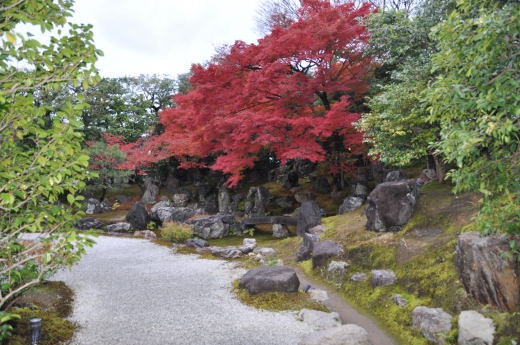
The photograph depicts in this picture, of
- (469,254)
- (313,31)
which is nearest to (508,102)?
(469,254)

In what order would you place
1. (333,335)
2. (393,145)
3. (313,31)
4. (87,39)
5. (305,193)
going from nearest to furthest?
(87,39) → (333,335) → (393,145) → (313,31) → (305,193)

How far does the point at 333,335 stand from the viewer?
179 inches

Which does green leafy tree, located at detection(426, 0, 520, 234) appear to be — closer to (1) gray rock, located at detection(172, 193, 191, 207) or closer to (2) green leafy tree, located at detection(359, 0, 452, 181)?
(2) green leafy tree, located at detection(359, 0, 452, 181)

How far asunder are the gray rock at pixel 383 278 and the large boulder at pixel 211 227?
8.00 metres

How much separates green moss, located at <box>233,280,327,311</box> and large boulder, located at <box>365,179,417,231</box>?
116 inches

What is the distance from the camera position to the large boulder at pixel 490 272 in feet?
14.9

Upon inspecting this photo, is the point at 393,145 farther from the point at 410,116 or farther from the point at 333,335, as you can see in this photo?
the point at 333,335

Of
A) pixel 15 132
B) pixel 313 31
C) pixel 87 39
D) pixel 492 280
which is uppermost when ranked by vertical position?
pixel 313 31

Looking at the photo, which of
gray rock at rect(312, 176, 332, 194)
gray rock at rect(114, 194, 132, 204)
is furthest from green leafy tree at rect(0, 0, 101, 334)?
gray rock at rect(114, 194, 132, 204)

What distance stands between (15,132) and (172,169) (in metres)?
21.4

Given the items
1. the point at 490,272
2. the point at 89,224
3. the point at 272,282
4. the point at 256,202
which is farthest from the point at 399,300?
the point at 89,224

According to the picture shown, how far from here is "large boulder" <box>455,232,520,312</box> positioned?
454 cm

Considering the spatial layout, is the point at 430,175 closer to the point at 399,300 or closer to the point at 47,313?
the point at 399,300

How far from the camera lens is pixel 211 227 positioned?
13664 millimetres
